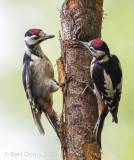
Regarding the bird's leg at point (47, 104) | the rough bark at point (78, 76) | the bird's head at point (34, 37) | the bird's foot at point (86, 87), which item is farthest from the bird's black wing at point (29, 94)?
the bird's foot at point (86, 87)

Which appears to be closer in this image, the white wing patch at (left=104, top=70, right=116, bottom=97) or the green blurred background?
the white wing patch at (left=104, top=70, right=116, bottom=97)

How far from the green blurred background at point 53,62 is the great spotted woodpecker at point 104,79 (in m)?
2.22

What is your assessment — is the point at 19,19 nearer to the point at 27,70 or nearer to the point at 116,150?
the point at 116,150

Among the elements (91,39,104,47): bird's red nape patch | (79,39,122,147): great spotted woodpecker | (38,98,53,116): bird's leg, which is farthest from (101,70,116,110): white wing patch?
(38,98,53,116): bird's leg

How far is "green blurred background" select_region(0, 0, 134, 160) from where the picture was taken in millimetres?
6656

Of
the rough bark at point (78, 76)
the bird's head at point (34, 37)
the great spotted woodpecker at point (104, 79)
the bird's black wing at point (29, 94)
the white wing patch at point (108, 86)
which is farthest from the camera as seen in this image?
the bird's black wing at point (29, 94)

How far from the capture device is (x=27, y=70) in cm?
471

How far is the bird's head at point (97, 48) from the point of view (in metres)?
3.92

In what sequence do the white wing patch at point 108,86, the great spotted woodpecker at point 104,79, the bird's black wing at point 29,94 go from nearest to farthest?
1. the great spotted woodpecker at point 104,79
2. the white wing patch at point 108,86
3. the bird's black wing at point 29,94

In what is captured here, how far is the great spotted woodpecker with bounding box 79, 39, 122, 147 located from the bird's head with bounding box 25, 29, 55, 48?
2.47 feet

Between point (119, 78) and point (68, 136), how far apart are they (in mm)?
755

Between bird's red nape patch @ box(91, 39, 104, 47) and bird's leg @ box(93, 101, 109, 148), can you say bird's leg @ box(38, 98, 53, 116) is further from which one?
bird's red nape patch @ box(91, 39, 104, 47)

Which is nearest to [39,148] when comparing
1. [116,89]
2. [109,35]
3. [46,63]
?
[109,35]

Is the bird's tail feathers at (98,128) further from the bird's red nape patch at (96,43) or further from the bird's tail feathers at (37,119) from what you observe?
the bird's tail feathers at (37,119)
